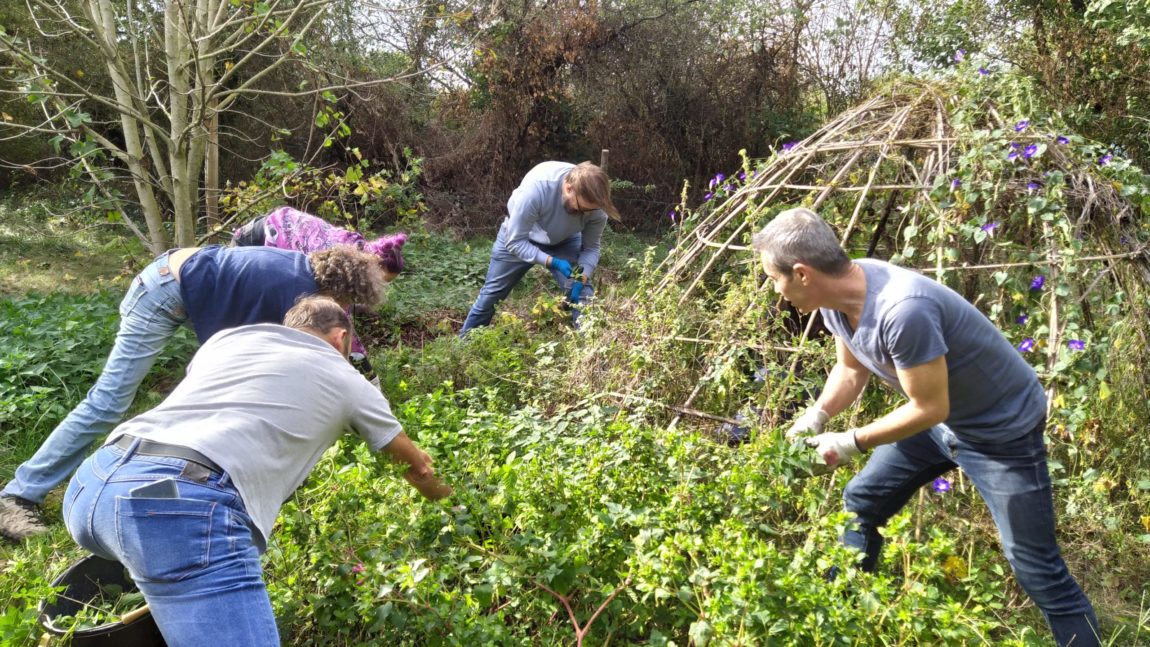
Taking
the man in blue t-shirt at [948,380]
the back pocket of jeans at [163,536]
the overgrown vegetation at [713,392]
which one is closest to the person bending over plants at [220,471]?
the back pocket of jeans at [163,536]

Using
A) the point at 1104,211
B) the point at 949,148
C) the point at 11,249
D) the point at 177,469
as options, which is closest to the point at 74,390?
the point at 177,469

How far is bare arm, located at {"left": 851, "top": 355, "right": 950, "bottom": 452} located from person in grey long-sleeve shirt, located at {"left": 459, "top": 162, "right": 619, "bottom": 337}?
269 cm

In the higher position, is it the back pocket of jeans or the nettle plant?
the back pocket of jeans

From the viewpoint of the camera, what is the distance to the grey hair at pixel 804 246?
2.09 m

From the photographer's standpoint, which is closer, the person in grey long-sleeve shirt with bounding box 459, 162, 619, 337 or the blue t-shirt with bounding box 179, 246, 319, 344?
the blue t-shirt with bounding box 179, 246, 319, 344

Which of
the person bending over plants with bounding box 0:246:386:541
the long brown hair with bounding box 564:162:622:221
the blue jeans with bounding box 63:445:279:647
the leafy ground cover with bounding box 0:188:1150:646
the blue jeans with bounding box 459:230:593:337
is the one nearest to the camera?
the blue jeans with bounding box 63:445:279:647

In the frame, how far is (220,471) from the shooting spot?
71.2 inches

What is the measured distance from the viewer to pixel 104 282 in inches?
264

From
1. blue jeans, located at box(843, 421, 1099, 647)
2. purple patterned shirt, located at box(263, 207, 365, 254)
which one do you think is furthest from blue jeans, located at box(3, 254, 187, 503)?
blue jeans, located at box(843, 421, 1099, 647)

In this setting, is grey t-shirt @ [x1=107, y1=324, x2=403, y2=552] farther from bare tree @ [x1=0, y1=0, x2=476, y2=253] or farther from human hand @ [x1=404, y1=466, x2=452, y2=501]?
bare tree @ [x1=0, y1=0, x2=476, y2=253]

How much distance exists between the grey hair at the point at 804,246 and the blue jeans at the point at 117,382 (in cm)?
234

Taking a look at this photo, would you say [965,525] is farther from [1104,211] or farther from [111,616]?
[111,616]

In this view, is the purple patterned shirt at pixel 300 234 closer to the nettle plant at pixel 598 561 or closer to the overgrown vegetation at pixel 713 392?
the overgrown vegetation at pixel 713 392

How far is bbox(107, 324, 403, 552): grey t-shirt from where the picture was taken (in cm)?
184
